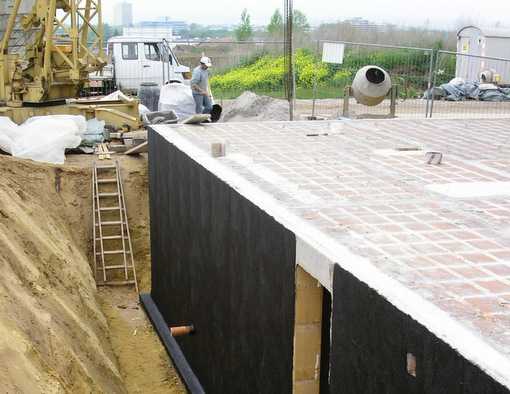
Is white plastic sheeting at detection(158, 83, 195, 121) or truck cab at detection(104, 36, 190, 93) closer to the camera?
white plastic sheeting at detection(158, 83, 195, 121)

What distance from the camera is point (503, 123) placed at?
10273 millimetres

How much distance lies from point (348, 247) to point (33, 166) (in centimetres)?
942

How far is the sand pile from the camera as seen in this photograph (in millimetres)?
17484

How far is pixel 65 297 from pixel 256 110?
1078 centimetres

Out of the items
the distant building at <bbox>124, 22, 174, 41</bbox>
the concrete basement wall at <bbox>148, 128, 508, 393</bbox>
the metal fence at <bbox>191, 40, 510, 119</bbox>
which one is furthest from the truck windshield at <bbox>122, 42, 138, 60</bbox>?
the concrete basement wall at <bbox>148, 128, 508, 393</bbox>

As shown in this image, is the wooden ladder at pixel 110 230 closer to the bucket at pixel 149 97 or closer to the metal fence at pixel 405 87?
the bucket at pixel 149 97

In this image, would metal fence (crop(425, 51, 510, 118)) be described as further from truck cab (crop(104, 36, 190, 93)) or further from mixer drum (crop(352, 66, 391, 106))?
truck cab (crop(104, 36, 190, 93))

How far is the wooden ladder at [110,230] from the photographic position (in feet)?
39.9

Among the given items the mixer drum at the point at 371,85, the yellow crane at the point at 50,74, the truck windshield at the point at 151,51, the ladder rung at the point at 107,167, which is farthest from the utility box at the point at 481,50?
the ladder rung at the point at 107,167

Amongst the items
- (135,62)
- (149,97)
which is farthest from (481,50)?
(149,97)

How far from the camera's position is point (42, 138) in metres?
13.3

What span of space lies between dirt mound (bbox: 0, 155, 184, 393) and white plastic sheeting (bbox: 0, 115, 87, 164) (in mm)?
337

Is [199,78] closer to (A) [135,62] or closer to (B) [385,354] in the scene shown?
(A) [135,62]

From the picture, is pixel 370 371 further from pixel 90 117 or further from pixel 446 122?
pixel 90 117
